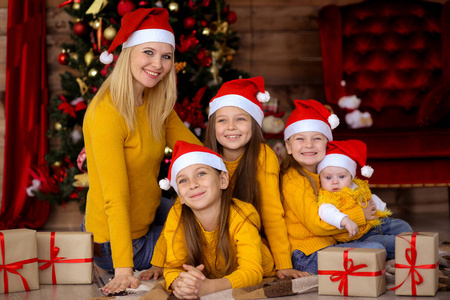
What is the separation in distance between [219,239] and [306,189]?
1.51 ft

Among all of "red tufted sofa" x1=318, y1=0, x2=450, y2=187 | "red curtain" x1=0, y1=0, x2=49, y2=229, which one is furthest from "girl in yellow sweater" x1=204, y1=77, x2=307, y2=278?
"red curtain" x1=0, y1=0, x2=49, y2=229

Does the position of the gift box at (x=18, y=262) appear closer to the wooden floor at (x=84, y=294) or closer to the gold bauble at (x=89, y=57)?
the wooden floor at (x=84, y=294)

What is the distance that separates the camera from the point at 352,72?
3943mm

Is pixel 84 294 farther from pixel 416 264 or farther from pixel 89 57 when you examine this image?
pixel 89 57

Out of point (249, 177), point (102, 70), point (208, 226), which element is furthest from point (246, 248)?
point (102, 70)

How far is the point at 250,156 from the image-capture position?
235 centimetres

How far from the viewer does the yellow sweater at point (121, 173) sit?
213 cm

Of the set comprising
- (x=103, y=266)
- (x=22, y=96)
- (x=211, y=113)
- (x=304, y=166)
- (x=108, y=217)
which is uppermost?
(x=22, y=96)

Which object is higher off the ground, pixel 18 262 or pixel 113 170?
pixel 113 170

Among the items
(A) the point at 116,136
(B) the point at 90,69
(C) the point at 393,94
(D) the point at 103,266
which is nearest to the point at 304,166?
(A) the point at 116,136

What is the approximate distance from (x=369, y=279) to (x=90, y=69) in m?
2.02

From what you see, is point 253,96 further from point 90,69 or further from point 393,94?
point 393,94

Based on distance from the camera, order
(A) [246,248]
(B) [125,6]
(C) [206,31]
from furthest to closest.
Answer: (C) [206,31], (B) [125,6], (A) [246,248]

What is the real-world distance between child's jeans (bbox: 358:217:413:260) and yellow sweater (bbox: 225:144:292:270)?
1.36 ft
